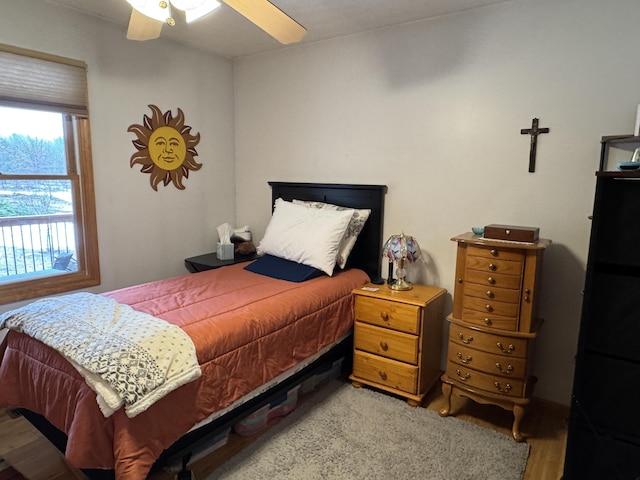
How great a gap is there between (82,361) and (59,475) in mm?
858

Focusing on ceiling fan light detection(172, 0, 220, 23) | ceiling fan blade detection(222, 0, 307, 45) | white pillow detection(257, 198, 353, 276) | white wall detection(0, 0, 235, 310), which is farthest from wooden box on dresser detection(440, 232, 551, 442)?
white wall detection(0, 0, 235, 310)

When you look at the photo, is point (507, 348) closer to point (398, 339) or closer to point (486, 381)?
point (486, 381)

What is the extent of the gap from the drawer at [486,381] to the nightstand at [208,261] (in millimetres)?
1816

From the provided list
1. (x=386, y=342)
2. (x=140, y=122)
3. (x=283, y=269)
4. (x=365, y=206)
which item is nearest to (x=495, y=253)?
(x=386, y=342)

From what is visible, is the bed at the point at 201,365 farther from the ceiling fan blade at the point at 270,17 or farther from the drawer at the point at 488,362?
the ceiling fan blade at the point at 270,17

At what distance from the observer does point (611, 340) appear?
154cm

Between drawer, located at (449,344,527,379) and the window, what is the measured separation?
8.04 feet

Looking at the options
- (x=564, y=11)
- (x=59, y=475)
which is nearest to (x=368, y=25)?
(x=564, y=11)

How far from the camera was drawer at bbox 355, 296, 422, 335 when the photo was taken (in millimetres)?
2357

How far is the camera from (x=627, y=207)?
149 centimetres

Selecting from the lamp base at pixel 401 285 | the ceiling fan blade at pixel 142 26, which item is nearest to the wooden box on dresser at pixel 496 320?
the lamp base at pixel 401 285

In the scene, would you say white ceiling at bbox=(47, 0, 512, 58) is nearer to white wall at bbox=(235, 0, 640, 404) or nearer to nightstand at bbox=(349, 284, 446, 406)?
white wall at bbox=(235, 0, 640, 404)

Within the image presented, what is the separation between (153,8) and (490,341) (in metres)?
2.28

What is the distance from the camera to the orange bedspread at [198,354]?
1.42m
